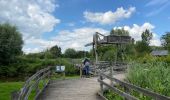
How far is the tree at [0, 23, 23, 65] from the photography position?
6084cm

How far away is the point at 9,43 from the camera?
60.8 m

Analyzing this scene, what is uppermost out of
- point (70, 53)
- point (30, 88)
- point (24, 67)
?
point (70, 53)

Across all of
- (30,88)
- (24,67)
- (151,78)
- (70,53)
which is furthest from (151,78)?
(70,53)

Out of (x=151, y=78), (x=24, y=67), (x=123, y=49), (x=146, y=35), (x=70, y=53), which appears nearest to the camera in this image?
(x=151, y=78)

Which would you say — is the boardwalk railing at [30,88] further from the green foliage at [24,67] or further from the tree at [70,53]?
the tree at [70,53]

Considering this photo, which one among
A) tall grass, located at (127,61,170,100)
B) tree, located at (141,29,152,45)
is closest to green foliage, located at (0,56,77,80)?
tall grass, located at (127,61,170,100)

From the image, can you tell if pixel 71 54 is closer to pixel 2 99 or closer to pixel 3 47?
pixel 3 47

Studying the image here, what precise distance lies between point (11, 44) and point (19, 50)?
3.12 metres

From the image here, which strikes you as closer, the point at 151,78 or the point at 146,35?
the point at 151,78

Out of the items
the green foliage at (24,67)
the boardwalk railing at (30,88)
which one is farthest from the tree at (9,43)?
the boardwalk railing at (30,88)

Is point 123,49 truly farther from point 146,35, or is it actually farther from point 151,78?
point 146,35

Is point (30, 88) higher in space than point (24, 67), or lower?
lower

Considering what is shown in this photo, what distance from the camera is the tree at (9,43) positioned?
6084cm

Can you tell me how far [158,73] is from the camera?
16047 millimetres
